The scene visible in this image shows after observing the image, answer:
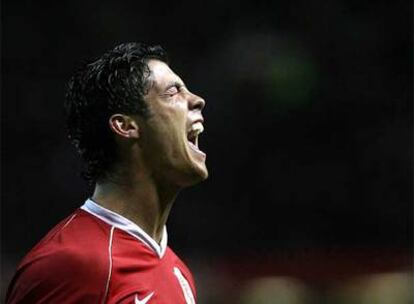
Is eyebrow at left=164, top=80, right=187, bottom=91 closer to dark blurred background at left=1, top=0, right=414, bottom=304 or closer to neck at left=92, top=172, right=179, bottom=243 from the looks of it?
neck at left=92, top=172, right=179, bottom=243

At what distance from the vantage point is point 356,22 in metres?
5.99

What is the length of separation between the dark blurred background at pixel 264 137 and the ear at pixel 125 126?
263 cm

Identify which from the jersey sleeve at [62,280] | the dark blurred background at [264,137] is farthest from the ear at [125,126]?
the dark blurred background at [264,137]

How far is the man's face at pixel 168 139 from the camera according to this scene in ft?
6.73

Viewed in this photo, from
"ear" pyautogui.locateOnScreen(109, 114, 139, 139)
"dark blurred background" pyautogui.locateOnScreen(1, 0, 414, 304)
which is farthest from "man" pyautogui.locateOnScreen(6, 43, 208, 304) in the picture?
"dark blurred background" pyautogui.locateOnScreen(1, 0, 414, 304)

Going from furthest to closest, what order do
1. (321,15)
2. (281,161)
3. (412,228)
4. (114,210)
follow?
(321,15) → (281,161) → (412,228) → (114,210)

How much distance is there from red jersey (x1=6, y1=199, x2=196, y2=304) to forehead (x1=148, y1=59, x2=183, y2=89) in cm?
35

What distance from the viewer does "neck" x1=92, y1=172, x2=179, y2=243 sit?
2.02 metres

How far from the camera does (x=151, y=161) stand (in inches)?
80.8

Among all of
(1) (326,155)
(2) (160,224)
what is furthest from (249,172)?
(2) (160,224)

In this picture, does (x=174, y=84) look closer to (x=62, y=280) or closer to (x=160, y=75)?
(x=160, y=75)

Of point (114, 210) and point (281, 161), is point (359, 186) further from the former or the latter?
point (114, 210)

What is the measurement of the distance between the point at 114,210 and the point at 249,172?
11.1 ft

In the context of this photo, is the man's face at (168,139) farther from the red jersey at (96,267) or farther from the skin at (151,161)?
the red jersey at (96,267)
